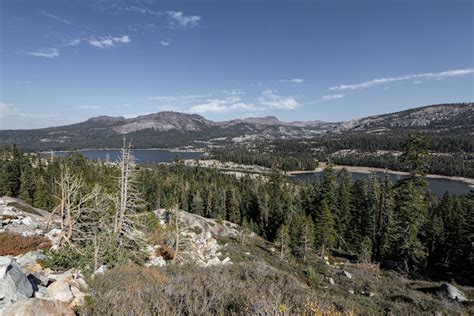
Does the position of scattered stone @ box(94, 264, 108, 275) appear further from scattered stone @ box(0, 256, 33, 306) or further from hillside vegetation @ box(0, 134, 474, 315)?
scattered stone @ box(0, 256, 33, 306)

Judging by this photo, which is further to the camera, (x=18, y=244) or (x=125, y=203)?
(x=125, y=203)

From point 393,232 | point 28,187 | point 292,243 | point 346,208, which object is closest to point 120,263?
point 393,232

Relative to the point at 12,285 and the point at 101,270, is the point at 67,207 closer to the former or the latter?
the point at 101,270

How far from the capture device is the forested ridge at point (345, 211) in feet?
83.3

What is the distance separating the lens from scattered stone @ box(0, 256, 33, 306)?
5.17 m

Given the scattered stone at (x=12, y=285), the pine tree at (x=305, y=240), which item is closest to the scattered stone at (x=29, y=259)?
the scattered stone at (x=12, y=285)

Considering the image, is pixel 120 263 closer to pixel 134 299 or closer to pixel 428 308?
pixel 134 299

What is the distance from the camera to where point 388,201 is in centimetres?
3269

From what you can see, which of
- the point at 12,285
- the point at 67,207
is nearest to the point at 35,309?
the point at 12,285

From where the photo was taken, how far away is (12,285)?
5359 mm

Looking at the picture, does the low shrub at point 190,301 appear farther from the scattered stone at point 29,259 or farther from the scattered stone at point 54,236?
the scattered stone at point 54,236

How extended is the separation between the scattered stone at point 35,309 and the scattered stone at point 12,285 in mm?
730

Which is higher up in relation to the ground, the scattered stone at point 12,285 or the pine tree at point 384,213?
the scattered stone at point 12,285

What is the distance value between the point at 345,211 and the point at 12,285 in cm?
4941
